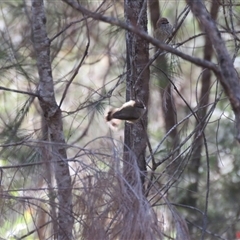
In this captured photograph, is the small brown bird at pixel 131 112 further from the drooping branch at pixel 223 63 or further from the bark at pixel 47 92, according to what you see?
the drooping branch at pixel 223 63

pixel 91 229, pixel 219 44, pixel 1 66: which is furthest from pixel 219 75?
pixel 1 66

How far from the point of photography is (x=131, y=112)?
8.28 ft

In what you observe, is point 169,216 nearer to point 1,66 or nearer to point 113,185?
point 113,185

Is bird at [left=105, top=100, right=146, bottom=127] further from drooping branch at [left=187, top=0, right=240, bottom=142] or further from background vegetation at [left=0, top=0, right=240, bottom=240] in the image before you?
drooping branch at [left=187, top=0, right=240, bottom=142]

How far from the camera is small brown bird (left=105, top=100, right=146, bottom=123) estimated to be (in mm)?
2517

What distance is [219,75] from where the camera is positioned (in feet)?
5.82

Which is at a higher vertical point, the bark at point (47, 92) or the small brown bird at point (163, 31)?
the small brown bird at point (163, 31)

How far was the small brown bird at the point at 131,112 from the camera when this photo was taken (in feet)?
8.26

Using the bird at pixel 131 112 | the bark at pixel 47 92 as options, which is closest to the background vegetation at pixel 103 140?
the bark at pixel 47 92

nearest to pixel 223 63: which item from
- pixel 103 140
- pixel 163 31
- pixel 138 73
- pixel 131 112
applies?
pixel 103 140

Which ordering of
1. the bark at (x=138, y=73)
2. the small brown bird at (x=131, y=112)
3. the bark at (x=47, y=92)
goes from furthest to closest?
1. the bark at (x=138, y=73)
2. the small brown bird at (x=131, y=112)
3. the bark at (x=47, y=92)

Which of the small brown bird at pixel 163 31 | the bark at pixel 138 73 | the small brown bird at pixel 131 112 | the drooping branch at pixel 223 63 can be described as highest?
the small brown bird at pixel 163 31

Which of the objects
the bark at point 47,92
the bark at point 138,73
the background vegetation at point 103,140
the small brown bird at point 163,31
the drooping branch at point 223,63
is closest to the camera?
the drooping branch at point 223,63

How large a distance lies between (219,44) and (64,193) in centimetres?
71
